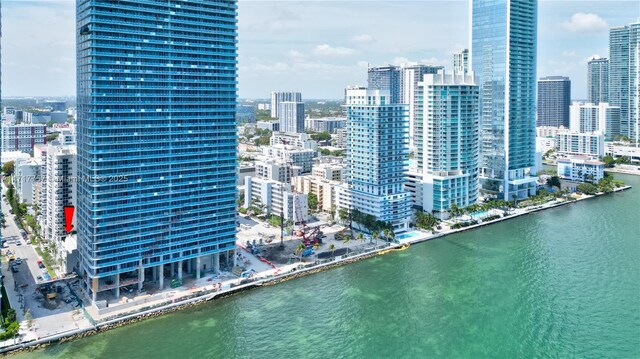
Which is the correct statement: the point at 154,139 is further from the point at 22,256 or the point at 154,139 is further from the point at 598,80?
the point at 598,80

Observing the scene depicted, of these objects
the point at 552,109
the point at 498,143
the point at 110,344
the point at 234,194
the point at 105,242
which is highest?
the point at 552,109

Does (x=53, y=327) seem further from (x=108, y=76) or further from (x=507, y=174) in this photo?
(x=507, y=174)

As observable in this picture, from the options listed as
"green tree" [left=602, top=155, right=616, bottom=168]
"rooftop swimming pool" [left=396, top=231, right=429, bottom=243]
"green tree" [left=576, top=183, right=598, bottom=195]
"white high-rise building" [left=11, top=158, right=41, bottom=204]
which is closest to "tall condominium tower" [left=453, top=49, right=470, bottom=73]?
"green tree" [left=576, top=183, right=598, bottom=195]

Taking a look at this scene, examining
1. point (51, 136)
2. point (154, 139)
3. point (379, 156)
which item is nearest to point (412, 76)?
point (379, 156)

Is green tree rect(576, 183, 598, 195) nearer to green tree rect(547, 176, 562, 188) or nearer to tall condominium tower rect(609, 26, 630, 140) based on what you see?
green tree rect(547, 176, 562, 188)

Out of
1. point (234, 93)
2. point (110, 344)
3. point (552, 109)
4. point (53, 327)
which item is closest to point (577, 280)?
point (234, 93)
